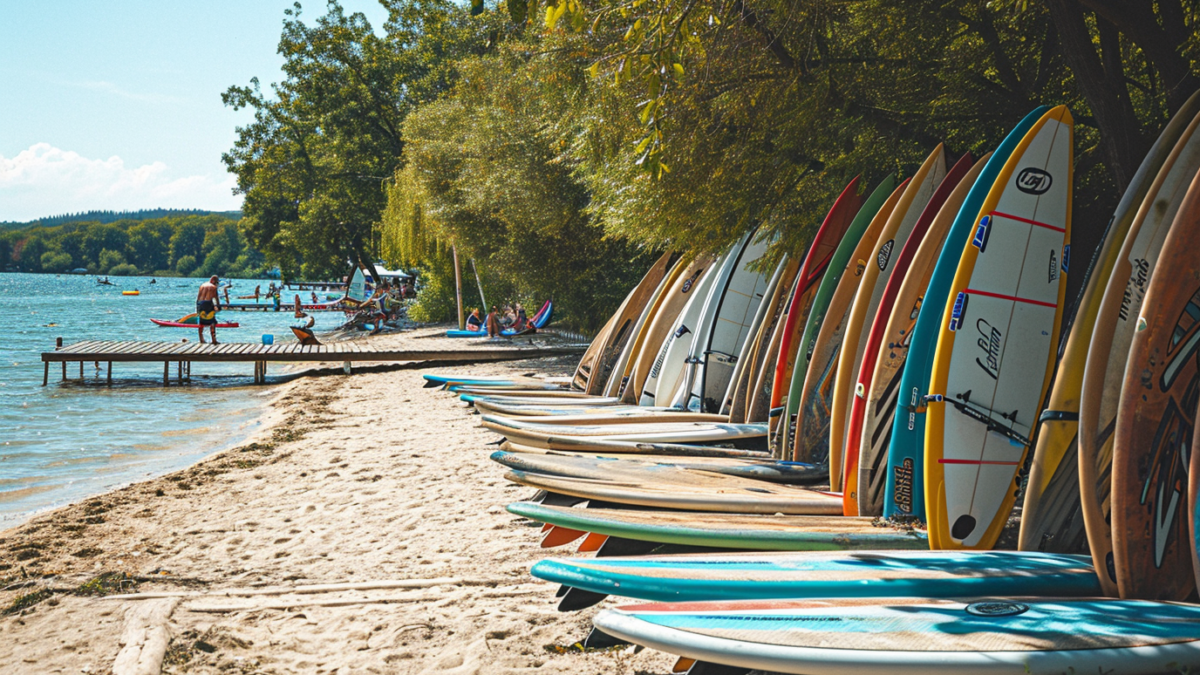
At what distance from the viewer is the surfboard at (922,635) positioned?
6.20 ft

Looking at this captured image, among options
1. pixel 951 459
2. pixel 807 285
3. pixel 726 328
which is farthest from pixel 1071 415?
pixel 726 328

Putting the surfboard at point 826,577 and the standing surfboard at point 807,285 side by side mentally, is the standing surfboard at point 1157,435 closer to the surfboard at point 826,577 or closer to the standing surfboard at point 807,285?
the surfboard at point 826,577

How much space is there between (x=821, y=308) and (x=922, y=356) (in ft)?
4.74

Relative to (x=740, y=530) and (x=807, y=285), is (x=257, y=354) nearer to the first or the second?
(x=807, y=285)

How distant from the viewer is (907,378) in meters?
3.57

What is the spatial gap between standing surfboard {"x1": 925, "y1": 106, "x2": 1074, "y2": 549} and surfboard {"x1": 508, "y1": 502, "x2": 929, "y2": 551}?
27 cm

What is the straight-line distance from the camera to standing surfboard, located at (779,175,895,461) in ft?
16.1

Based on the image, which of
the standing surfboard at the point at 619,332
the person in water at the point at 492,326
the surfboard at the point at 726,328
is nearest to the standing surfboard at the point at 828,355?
the surfboard at the point at 726,328

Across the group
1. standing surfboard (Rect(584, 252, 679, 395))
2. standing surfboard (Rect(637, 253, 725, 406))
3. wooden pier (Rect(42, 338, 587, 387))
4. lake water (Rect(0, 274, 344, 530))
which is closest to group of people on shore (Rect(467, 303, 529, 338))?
wooden pier (Rect(42, 338, 587, 387))

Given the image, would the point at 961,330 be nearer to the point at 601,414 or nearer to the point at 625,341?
the point at 601,414

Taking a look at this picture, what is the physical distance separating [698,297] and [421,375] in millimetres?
7409

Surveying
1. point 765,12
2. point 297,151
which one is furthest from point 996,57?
point 297,151

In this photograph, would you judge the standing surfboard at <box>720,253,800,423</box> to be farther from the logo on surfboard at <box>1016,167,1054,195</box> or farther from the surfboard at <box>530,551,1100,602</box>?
the surfboard at <box>530,551,1100,602</box>

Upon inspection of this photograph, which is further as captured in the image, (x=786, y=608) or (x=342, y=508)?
(x=342, y=508)
